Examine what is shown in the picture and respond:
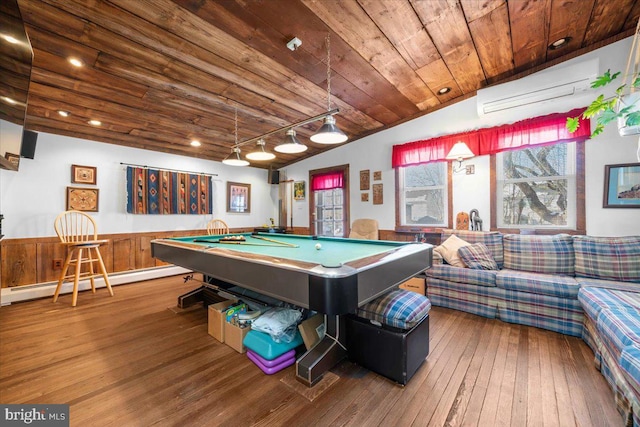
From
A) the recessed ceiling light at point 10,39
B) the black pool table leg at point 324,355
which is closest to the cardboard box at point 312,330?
the black pool table leg at point 324,355

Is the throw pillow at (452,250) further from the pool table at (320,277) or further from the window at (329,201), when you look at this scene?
the window at (329,201)

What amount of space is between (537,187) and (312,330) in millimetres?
3444

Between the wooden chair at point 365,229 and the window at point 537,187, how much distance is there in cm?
172

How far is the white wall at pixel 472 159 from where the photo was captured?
2805mm

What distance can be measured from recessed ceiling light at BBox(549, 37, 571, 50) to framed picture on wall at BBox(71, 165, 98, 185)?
632 cm

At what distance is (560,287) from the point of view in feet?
7.88

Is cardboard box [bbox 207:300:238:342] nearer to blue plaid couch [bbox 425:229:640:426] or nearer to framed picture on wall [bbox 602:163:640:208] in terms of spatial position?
blue plaid couch [bbox 425:229:640:426]

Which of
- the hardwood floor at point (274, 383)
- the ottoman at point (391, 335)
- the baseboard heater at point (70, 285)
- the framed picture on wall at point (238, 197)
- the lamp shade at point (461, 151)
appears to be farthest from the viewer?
the framed picture on wall at point (238, 197)

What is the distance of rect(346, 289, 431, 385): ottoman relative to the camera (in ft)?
5.49

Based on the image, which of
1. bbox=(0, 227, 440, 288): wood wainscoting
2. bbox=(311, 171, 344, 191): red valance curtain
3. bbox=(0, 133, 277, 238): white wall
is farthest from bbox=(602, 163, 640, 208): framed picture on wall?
bbox=(0, 133, 277, 238): white wall

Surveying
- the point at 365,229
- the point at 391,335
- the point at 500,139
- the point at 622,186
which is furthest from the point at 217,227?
the point at 622,186

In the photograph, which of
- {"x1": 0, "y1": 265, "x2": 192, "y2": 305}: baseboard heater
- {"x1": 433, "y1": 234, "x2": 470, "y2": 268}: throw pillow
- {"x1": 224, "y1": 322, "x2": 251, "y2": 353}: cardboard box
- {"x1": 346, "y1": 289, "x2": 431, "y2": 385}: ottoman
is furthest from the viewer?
{"x1": 0, "y1": 265, "x2": 192, "y2": 305}: baseboard heater

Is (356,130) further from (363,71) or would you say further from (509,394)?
(509,394)

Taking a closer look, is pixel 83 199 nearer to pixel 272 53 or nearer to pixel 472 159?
pixel 272 53
